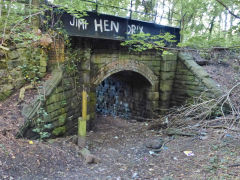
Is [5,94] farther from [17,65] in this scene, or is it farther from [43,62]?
[43,62]

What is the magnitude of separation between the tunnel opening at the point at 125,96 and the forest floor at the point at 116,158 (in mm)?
3875

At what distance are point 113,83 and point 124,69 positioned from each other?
3.45m

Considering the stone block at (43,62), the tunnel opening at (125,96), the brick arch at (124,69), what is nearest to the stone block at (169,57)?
the brick arch at (124,69)

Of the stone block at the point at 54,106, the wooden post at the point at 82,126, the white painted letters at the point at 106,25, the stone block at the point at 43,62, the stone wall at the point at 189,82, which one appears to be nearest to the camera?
the wooden post at the point at 82,126

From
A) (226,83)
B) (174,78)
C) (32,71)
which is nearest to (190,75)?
(174,78)

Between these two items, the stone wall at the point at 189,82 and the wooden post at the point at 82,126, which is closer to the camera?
the wooden post at the point at 82,126

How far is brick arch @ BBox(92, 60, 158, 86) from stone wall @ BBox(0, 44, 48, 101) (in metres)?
1.95

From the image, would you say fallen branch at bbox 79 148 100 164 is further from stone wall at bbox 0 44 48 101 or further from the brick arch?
the brick arch

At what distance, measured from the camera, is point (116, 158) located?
4.75m

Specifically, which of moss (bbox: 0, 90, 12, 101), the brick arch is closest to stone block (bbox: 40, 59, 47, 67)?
moss (bbox: 0, 90, 12, 101)

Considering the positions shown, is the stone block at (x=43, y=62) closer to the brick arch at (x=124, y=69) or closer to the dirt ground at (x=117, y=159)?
the dirt ground at (x=117, y=159)

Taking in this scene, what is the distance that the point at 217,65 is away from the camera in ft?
31.8

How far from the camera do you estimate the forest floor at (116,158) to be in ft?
10.7

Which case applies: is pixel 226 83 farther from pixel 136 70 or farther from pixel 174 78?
pixel 136 70
